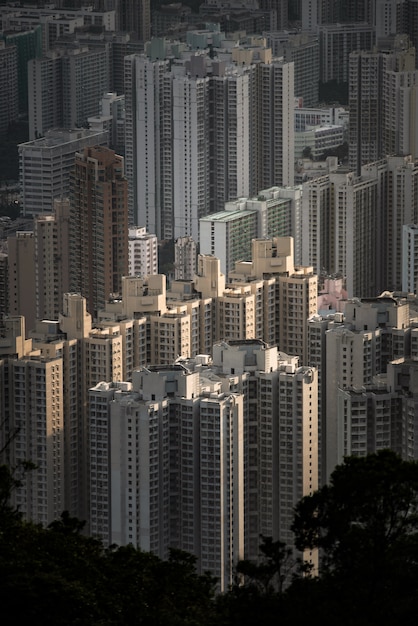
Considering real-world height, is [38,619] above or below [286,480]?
A: above

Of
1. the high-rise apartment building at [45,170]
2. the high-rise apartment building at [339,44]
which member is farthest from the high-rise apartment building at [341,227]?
the high-rise apartment building at [339,44]

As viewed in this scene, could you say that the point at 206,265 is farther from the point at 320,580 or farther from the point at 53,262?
the point at 320,580

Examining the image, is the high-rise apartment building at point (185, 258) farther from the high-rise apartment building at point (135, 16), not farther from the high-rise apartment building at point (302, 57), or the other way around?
the high-rise apartment building at point (135, 16)

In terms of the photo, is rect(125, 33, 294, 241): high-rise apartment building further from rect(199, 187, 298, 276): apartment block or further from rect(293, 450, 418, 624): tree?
rect(293, 450, 418, 624): tree

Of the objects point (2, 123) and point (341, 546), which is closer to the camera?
point (341, 546)

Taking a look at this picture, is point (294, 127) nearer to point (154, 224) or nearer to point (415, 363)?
point (154, 224)

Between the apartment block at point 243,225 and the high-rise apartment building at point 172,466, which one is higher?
the apartment block at point 243,225

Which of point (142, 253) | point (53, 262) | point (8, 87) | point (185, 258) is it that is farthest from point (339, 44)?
point (53, 262)

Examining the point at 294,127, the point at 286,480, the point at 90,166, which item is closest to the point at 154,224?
the point at 294,127
